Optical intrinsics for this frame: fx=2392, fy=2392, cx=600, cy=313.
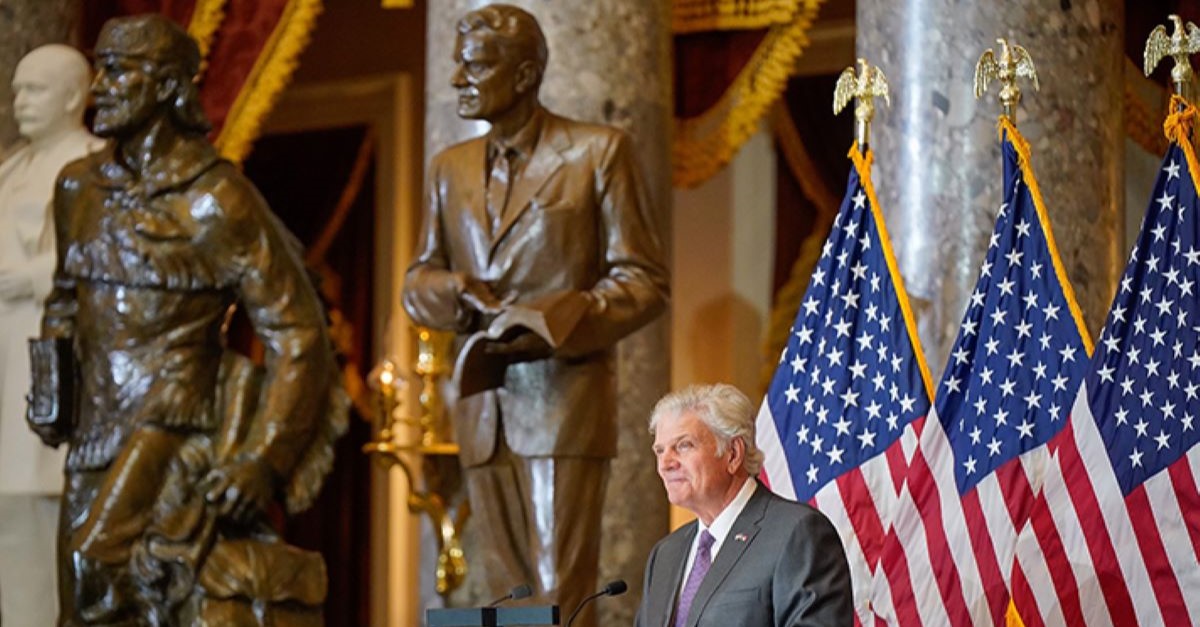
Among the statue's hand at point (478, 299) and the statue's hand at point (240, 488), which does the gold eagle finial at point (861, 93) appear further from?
the statue's hand at point (240, 488)

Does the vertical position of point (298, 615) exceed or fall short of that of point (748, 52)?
it falls short

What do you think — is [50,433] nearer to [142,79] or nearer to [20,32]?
[142,79]

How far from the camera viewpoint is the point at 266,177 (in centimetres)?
1385

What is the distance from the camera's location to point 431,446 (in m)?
9.99

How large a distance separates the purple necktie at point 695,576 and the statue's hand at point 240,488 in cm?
207

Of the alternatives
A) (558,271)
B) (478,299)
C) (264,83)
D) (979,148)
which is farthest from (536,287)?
(264,83)

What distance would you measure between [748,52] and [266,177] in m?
5.03

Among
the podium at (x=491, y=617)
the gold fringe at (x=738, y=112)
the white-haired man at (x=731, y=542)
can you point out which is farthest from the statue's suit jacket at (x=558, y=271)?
the gold fringe at (x=738, y=112)

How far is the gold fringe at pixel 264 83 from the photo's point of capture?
9898 mm

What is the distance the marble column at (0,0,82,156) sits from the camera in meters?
9.30

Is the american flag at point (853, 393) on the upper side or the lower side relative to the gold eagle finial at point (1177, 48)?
lower

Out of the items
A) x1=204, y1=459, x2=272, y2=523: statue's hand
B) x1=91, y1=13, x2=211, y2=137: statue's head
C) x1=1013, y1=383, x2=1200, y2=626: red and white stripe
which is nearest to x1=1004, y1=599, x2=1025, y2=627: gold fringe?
x1=1013, y1=383, x2=1200, y2=626: red and white stripe

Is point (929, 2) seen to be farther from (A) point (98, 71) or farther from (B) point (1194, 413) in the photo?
(A) point (98, 71)

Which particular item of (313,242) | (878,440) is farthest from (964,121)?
(313,242)
